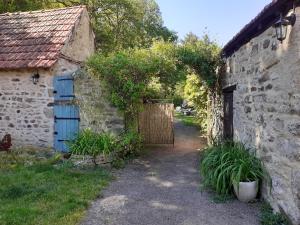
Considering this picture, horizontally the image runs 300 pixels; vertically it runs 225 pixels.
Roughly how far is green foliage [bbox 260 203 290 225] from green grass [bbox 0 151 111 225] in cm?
277

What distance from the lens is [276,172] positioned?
5223 mm

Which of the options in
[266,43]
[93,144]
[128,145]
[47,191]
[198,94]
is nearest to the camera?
[266,43]

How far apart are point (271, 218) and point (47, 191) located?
4.03 metres

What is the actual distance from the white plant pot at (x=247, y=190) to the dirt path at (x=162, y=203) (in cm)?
15

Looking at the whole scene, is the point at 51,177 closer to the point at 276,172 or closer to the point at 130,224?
the point at 130,224

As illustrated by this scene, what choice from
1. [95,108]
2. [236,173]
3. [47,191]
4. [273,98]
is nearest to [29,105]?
[95,108]

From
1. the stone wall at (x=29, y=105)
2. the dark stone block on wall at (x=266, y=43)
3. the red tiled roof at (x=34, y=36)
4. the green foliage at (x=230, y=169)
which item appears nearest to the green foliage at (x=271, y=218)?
the green foliage at (x=230, y=169)

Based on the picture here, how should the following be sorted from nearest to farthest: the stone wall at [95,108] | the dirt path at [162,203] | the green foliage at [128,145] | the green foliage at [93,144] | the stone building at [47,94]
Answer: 1. the dirt path at [162,203]
2. the green foliage at [93,144]
3. the green foliage at [128,145]
4. the stone wall at [95,108]
5. the stone building at [47,94]

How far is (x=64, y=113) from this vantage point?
10477 mm

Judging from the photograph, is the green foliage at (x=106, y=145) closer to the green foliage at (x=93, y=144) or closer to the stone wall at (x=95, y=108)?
the green foliage at (x=93, y=144)

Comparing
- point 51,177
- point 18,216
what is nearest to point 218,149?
point 51,177

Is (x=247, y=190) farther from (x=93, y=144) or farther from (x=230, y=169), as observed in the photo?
(x=93, y=144)

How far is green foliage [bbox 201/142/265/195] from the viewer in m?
6.02

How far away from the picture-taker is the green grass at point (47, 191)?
5.28 m
